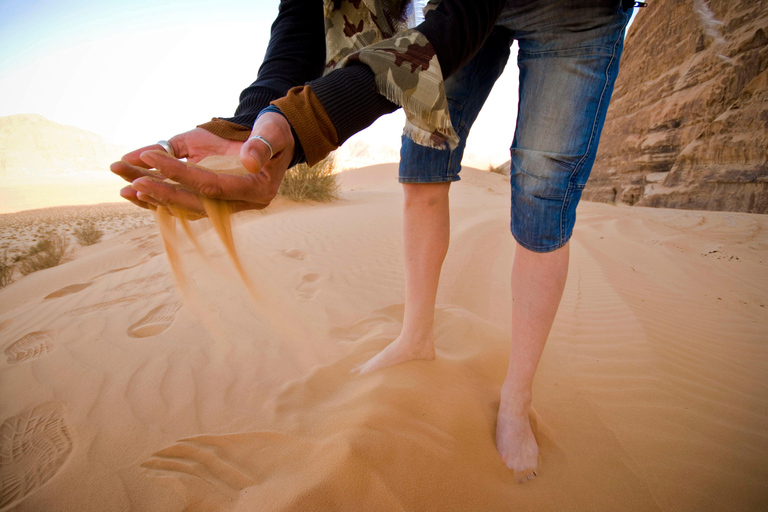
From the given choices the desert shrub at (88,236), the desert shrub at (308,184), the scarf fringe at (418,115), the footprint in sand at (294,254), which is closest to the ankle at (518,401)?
the scarf fringe at (418,115)

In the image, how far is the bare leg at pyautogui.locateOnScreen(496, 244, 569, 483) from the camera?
1030 millimetres

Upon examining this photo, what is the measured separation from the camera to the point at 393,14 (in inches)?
47.3

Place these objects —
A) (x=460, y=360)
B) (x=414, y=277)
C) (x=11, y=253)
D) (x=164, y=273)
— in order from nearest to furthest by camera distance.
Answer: (x=414, y=277), (x=460, y=360), (x=164, y=273), (x=11, y=253)

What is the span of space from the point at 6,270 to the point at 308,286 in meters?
3.89

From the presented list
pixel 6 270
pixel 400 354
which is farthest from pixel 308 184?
pixel 400 354

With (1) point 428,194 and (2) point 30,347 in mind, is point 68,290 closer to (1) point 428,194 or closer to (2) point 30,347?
(2) point 30,347

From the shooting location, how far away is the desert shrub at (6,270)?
3584 mm

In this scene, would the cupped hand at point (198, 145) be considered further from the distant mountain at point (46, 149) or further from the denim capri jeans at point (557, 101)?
the distant mountain at point (46, 149)

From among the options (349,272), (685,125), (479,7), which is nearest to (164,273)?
(349,272)

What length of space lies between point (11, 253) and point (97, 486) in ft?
18.6

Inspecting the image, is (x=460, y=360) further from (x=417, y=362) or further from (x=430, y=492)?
(x=430, y=492)

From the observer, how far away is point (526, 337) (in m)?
1.07

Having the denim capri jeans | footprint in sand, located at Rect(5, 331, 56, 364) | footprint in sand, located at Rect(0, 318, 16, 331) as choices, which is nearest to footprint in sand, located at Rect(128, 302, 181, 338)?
footprint in sand, located at Rect(5, 331, 56, 364)

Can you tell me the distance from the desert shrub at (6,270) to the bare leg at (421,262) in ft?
14.2
